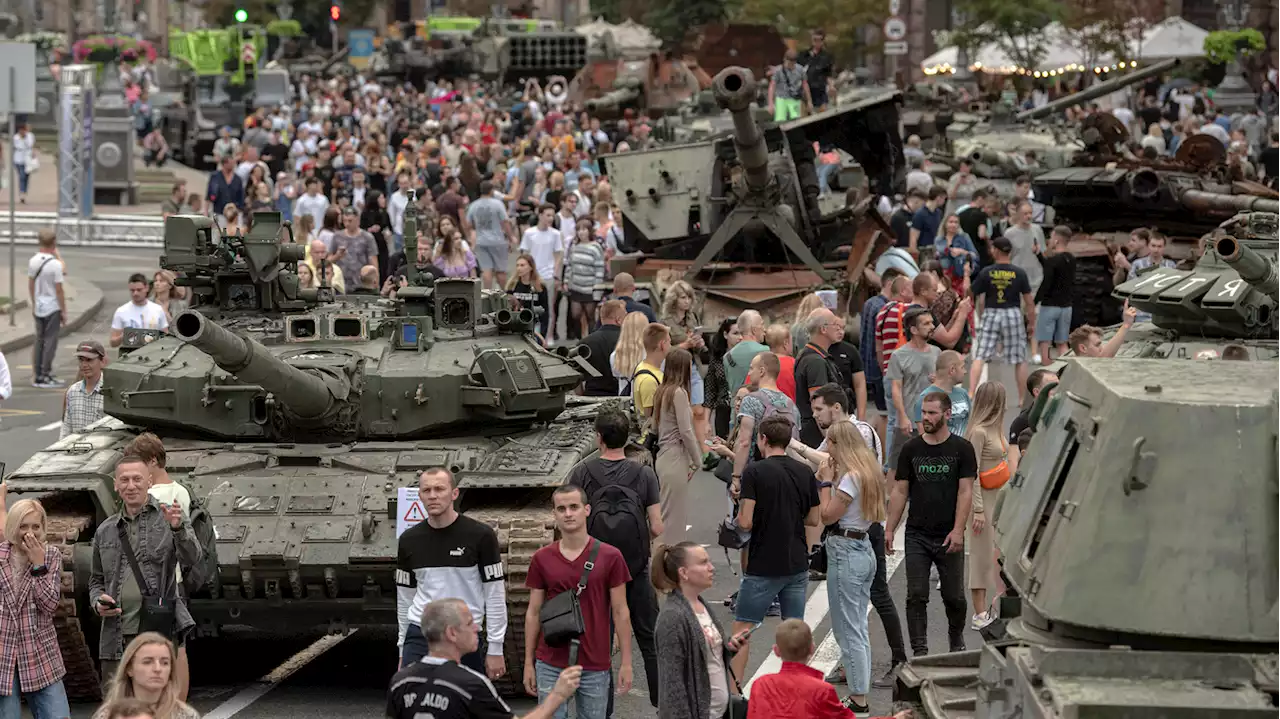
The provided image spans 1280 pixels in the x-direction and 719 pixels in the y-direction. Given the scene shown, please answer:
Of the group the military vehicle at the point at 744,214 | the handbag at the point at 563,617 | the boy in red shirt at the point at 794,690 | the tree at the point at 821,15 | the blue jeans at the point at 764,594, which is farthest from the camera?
the tree at the point at 821,15

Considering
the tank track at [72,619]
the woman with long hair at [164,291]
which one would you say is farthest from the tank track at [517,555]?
the woman with long hair at [164,291]

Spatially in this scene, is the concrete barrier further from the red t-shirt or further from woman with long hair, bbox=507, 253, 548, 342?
the red t-shirt

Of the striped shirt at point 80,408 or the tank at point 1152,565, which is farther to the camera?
the striped shirt at point 80,408

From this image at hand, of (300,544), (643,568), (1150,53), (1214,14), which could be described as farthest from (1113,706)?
(1214,14)

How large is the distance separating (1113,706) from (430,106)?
46.7 m

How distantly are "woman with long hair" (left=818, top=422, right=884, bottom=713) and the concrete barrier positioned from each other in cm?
2625

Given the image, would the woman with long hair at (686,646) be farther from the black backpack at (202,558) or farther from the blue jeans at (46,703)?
the blue jeans at (46,703)

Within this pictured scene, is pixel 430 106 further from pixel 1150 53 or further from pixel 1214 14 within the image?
pixel 1214 14

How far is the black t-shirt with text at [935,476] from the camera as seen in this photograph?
1259 centimetres

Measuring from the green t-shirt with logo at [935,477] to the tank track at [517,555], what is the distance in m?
1.92

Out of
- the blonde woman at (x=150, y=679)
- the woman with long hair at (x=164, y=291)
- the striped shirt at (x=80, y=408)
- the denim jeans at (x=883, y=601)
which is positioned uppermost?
the blonde woman at (x=150, y=679)

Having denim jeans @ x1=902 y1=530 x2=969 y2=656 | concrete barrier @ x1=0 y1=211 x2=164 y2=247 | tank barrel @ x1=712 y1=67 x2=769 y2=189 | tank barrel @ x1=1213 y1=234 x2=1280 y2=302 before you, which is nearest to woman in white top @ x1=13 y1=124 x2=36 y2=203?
concrete barrier @ x1=0 y1=211 x2=164 y2=247

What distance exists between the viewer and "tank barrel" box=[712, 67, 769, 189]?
20125 mm

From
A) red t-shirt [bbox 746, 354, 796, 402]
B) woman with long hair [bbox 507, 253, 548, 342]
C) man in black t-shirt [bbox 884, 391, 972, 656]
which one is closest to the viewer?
man in black t-shirt [bbox 884, 391, 972, 656]
